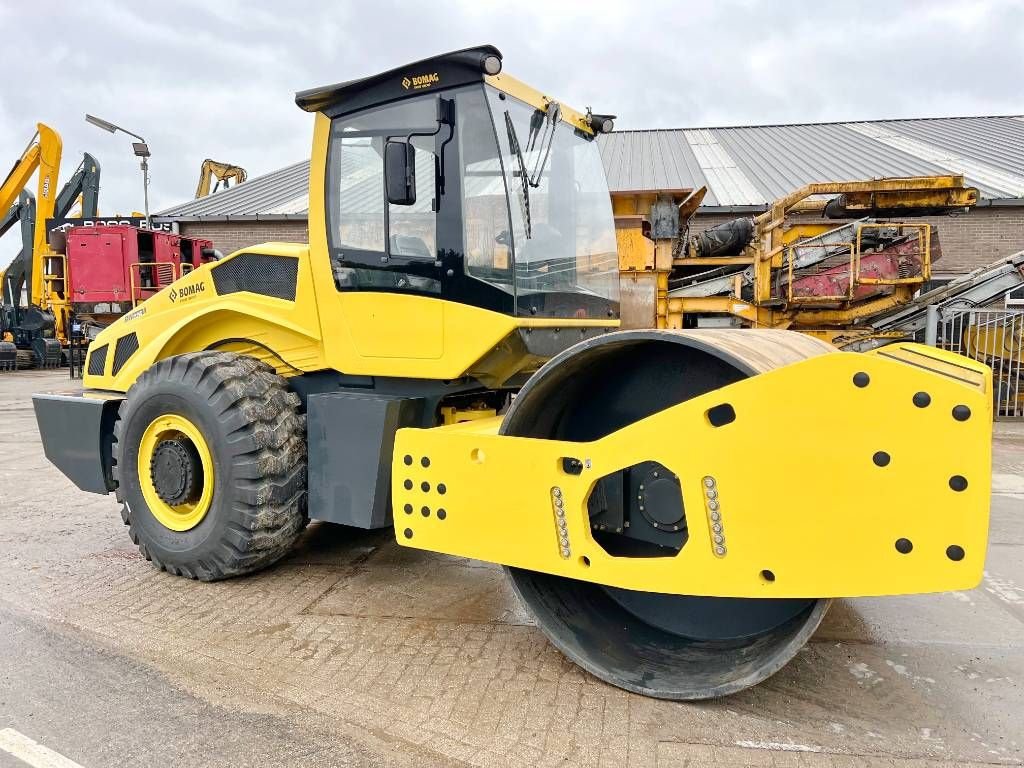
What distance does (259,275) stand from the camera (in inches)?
156

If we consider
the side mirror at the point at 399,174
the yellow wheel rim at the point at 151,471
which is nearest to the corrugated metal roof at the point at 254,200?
the yellow wheel rim at the point at 151,471

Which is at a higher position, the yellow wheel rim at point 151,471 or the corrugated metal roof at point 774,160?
the corrugated metal roof at point 774,160

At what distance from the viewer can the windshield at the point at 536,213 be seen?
3244mm

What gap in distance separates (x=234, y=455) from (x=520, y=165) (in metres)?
1.94

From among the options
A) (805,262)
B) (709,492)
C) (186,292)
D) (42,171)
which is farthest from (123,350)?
(42,171)

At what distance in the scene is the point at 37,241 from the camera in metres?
19.2

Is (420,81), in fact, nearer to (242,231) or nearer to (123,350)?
(123,350)

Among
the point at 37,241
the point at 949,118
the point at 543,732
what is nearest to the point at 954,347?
the point at 543,732

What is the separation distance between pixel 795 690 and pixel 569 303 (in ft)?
6.42

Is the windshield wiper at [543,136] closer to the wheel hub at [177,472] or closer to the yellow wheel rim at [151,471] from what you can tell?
the yellow wheel rim at [151,471]

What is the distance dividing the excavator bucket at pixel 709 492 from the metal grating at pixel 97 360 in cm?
280

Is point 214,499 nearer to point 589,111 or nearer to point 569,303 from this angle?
point 569,303

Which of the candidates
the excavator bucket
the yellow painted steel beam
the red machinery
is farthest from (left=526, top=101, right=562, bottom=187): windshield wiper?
the red machinery

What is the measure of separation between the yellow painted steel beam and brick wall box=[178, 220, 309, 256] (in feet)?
55.6
